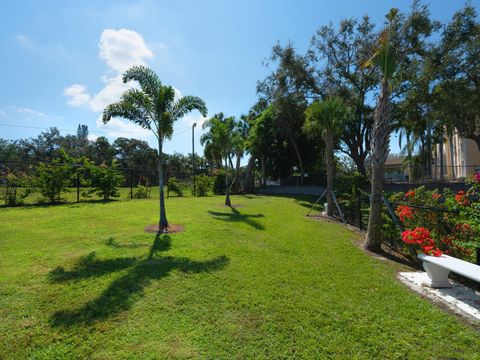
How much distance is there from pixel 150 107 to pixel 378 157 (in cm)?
643

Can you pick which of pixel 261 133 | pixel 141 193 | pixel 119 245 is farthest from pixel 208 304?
pixel 261 133

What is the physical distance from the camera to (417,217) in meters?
5.92

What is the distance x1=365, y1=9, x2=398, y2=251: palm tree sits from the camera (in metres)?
6.22

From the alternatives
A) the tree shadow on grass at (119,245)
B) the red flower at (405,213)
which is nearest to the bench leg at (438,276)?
the red flower at (405,213)

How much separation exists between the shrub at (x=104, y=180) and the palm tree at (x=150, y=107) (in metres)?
8.28

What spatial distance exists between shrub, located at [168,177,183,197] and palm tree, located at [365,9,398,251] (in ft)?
50.9

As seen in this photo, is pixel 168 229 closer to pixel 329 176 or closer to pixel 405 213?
pixel 405 213

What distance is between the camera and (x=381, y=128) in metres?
6.39

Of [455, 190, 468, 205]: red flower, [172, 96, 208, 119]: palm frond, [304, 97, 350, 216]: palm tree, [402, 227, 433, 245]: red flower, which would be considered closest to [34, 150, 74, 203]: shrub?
[172, 96, 208, 119]: palm frond

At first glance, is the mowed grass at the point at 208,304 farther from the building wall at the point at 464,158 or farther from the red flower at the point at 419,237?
the building wall at the point at 464,158

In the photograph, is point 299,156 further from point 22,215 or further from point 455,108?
point 22,215

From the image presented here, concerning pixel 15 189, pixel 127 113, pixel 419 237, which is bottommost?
pixel 419 237

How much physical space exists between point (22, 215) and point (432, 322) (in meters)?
12.2

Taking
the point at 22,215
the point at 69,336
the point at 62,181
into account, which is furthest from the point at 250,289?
→ the point at 62,181
